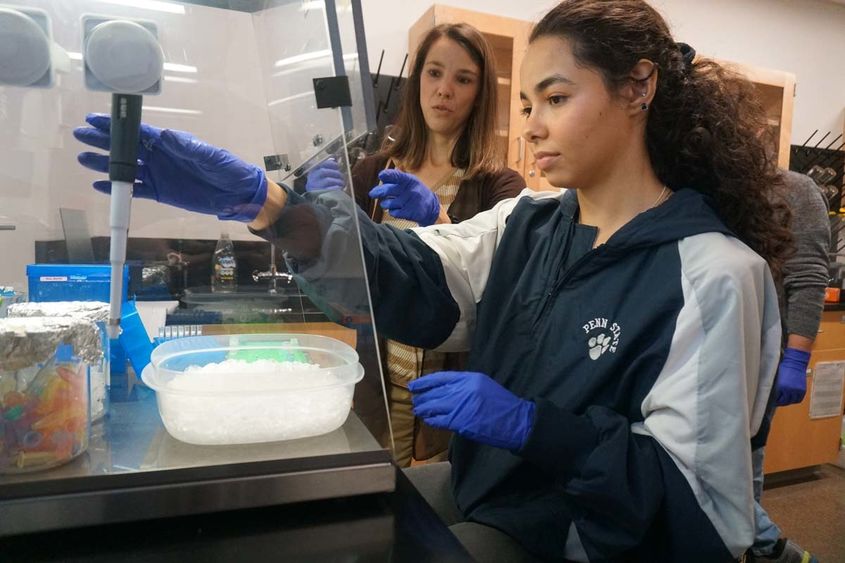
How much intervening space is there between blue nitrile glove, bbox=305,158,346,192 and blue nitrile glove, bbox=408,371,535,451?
1.01 feet

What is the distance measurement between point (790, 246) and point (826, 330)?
7.39ft

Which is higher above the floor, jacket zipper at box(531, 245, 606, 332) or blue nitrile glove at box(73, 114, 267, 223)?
blue nitrile glove at box(73, 114, 267, 223)

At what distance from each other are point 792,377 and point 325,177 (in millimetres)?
1921

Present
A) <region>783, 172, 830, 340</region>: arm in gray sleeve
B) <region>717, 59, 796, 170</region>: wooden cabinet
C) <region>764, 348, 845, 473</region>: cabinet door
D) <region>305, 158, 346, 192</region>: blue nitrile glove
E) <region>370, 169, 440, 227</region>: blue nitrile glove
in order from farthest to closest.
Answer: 1. <region>717, 59, 796, 170</region>: wooden cabinet
2. <region>764, 348, 845, 473</region>: cabinet door
3. <region>783, 172, 830, 340</region>: arm in gray sleeve
4. <region>370, 169, 440, 227</region>: blue nitrile glove
5. <region>305, 158, 346, 192</region>: blue nitrile glove

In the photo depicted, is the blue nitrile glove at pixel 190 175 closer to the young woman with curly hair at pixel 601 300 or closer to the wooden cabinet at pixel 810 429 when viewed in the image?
the young woman with curly hair at pixel 601 300

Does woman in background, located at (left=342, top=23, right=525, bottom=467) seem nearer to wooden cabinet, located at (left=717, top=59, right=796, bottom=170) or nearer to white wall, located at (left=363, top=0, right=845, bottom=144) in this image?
white wall, located at (left=363, top=0, right=845, bottom=144)

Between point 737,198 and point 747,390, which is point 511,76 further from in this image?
point 747,390

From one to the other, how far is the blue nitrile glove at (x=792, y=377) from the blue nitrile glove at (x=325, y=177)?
6.00ft

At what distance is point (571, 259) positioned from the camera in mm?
954

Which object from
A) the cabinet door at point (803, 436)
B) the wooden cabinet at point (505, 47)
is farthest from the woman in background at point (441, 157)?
the cabinet door at point (803, 436)

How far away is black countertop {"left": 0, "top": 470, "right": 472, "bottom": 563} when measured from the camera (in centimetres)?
50

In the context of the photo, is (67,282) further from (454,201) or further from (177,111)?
(454,201)

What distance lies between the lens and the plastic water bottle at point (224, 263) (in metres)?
0.92

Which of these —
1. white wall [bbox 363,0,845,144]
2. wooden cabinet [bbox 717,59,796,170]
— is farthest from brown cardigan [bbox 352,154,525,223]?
wooden cabinet [bbox 717,59,796,170]
